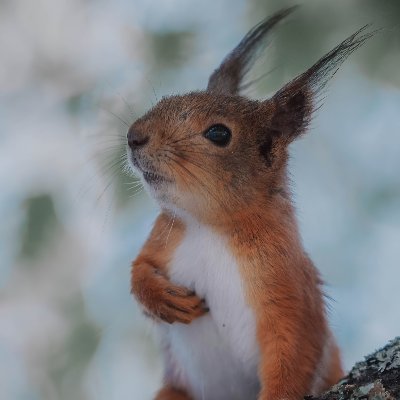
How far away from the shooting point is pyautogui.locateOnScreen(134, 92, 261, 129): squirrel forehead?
9.41 feet

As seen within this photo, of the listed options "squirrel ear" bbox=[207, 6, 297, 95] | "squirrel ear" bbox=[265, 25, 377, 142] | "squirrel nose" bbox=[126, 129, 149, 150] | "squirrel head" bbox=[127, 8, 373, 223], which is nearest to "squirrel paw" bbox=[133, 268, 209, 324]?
"squirrel head" bbox=[127, 8, 373, 223]

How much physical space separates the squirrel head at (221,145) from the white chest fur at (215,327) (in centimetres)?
13

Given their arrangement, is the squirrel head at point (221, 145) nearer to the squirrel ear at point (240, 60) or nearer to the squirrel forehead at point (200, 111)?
the squirrel forehead at point (200, 111)

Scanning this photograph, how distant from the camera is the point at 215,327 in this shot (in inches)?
111

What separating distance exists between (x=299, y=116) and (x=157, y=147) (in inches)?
18.6

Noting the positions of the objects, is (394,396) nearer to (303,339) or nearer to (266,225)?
(303,339)

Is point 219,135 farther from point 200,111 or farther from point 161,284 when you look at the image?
point 161,284

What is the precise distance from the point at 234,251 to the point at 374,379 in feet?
2.04

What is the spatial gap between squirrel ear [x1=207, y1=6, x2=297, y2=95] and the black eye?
0.33 meters

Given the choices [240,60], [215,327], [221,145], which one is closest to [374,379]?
[215,327]

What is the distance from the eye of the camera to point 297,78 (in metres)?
2.78

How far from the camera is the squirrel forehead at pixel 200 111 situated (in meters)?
2.87

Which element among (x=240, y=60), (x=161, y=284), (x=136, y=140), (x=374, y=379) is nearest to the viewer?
(x=374, y=379)

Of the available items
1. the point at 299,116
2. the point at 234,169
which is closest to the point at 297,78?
the point at 299,116
